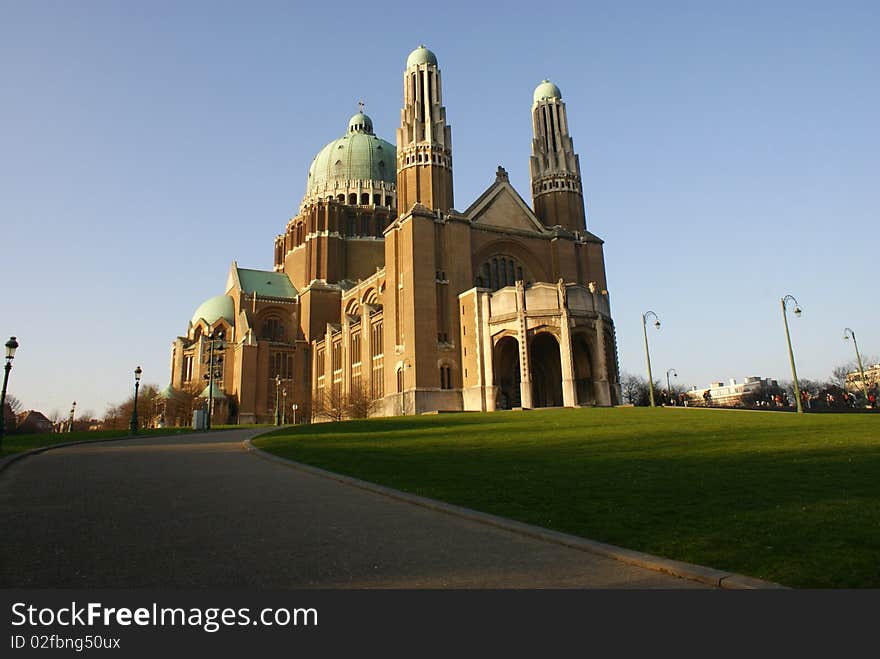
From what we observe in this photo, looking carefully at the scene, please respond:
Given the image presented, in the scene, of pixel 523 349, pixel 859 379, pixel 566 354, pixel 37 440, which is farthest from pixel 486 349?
pixel 859 379

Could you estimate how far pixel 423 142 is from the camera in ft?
190

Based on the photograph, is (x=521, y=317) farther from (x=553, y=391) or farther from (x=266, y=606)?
(x=266, y=606)

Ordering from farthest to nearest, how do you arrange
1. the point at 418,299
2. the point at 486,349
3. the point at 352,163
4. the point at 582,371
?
the point at 352,163 < the point at 418,299 < the point at 582,371 < the point at 486,349

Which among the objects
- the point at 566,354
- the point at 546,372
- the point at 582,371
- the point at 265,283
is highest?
the point at 265,283

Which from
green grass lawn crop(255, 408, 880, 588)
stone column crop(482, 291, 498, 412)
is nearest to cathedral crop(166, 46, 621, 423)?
stone column crop(482, 291, 498, 412)

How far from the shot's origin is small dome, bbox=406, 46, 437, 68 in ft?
202

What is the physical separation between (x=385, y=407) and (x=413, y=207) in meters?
17.5

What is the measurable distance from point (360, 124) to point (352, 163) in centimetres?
1090

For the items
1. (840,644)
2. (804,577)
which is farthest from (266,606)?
(804,577)

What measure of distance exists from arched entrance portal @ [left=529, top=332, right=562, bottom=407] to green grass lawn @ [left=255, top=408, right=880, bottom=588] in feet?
96.6

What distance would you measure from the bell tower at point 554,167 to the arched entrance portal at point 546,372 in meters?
14.5

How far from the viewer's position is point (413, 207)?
54.2 m

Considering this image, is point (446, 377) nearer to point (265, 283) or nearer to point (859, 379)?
point (265, 283)

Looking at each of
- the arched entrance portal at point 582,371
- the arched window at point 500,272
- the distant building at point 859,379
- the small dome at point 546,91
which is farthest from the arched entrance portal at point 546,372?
the distant building at point 859,379
